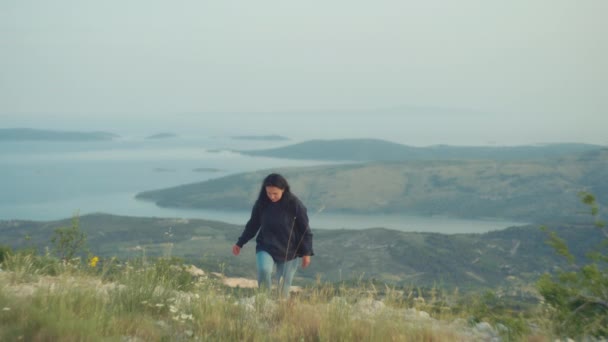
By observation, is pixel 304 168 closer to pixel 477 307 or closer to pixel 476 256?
pixel 476 256

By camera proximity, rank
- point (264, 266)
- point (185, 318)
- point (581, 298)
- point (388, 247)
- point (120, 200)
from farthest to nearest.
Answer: point (120, 200)
point (388, 247)
point (264, 266)
point (581, 298)
point (185, 318)

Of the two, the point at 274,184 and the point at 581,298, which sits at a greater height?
the point at 274,184

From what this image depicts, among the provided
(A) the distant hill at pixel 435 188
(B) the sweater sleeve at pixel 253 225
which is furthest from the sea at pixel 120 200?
(B) the sweater sleeve at pixel 253 225

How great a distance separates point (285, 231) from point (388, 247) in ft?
221

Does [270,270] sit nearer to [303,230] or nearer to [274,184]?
[303,230]

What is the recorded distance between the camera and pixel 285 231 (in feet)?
22.9

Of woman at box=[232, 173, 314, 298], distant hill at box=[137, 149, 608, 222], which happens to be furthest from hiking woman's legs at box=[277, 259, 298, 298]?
distant hill at box=[137, 149, 608, 222]

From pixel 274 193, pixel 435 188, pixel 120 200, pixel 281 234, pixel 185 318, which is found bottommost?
pixel 120 200

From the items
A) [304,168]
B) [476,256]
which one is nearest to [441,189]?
[304,168]

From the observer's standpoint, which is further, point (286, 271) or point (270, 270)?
point (286, 271)

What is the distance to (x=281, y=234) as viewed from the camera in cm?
698

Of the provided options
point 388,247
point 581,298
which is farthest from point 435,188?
point 581,298

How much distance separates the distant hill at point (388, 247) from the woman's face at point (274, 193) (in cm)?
5066

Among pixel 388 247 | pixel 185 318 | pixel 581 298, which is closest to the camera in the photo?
pixel 185 318
